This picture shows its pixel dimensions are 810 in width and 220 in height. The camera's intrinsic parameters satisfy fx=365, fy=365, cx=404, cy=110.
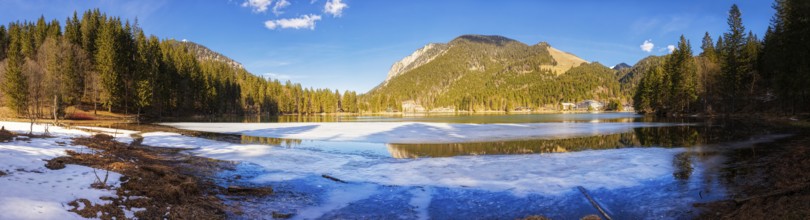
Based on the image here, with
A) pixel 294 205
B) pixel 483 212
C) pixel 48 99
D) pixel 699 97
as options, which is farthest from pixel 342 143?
pixel 699 97

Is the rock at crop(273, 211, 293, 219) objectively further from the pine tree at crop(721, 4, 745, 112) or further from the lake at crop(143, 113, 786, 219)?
the pine tree at crop(721, 4, 745, 112)

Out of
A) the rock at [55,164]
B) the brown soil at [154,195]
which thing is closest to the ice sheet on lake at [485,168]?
the brown soil at [154,195]

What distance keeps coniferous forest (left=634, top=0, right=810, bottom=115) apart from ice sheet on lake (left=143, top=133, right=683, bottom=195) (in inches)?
976

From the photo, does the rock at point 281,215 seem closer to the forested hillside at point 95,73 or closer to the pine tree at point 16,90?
the forested hillside at point 95,73

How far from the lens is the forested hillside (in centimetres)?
4419

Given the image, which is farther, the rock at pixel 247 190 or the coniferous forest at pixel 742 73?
the coniferous forest at pixel 742 73

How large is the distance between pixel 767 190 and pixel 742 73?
6875 centimetres

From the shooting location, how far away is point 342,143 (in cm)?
2373

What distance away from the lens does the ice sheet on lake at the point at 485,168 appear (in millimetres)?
11031

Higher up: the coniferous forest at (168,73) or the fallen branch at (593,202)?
the coniferous forest at (168,73)

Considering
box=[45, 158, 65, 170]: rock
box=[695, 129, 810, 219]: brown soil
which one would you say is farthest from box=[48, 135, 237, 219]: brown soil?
box=[695, 129, 810, 219]: brown soil

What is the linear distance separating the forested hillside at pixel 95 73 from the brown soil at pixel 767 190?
A: 153 feet

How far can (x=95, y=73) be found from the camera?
182ft

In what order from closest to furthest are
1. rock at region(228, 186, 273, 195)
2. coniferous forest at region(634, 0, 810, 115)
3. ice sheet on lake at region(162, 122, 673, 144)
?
rock at region(228, 186, 273, 195) < ice sheet on lake at region(162, 122, 673, 144) < coniferous forest at region(634, 0, 810, 115)
